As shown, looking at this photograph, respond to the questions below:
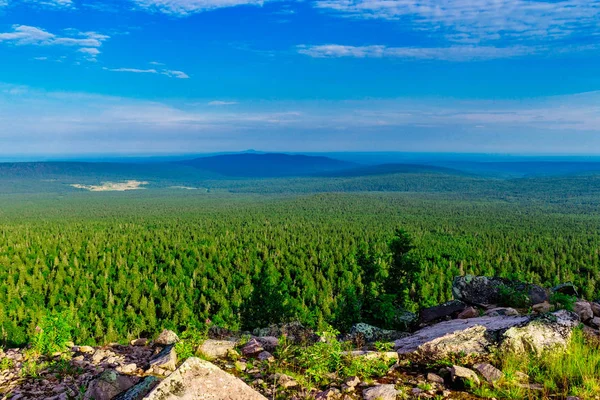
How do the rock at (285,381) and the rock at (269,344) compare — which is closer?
the rock at (285,381)

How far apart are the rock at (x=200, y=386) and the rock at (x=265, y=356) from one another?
2900 millimetres

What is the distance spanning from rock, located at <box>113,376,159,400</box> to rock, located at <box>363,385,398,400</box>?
5.02 m

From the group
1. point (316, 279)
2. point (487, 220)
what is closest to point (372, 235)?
point (316, 279)

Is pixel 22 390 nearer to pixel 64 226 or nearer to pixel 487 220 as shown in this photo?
pixel 64 226

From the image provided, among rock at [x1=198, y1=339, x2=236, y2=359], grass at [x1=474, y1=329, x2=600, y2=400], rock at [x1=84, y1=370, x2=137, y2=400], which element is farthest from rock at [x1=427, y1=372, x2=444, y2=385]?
rock at [x1=84, y1=370, x2=137, y2=400]

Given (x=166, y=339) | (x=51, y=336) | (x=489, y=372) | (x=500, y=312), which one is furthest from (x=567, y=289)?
(x=51, y=336)

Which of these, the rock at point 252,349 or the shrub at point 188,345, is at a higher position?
the shrub at point 188,345

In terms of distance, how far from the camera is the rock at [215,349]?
1187 cm

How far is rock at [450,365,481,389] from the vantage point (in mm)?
9248

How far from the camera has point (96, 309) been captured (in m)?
76.6

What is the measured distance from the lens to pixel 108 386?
358 inches

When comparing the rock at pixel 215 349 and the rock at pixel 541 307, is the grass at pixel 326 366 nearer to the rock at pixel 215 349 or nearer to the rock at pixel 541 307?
the rock at pixel 215 349

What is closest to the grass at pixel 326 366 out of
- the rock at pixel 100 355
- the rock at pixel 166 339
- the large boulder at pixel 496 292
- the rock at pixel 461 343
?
the rock at pixel 461 343

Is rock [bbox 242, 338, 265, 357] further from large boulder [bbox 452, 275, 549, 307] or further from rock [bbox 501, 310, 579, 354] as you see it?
large boulder [bbox 452, 275, 549, 307]
